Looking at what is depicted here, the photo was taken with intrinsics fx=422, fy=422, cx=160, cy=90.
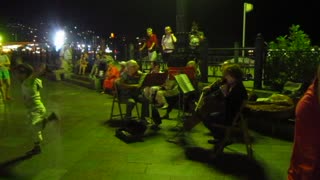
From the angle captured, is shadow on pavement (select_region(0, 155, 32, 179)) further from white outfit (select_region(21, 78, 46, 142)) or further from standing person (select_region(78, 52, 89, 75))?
standing person (select_region(78, 52, 89, 75))

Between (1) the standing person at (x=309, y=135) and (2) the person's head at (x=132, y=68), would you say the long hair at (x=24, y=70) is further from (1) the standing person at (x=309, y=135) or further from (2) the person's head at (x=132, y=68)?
(1) the standing person at (x=309, y=135)

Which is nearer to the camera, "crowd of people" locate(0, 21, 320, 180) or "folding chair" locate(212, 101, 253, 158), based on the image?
"crowd of people" locate(0, 21, 320, 180)

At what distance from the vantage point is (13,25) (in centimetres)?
6694

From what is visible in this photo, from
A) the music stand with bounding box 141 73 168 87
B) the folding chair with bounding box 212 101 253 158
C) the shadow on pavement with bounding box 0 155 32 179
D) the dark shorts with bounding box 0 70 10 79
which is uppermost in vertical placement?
the music stand with bounding box 141 73 168 87

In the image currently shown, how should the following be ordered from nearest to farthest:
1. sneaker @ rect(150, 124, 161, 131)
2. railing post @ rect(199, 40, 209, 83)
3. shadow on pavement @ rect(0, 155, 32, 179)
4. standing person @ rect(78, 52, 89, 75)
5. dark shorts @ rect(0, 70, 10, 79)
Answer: shadow on pavement @ rect(0, 155, 32, 179), sneaker @ rect(150, 124, 161, 131), railing post @ rect(199, 40, 209, 83), dark shorts @ rect(0, 70, 10, 79), standing person @ rect(78, 52, 89, 75)

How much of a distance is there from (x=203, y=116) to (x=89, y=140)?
82.1 inches

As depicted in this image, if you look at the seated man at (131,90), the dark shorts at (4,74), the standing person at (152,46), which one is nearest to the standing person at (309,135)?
the seated man at (131,90)

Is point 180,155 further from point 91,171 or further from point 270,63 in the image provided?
point 270,63

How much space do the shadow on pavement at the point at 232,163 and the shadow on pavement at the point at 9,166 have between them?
8.16ft

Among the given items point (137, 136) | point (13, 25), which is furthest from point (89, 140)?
point (13, 25)

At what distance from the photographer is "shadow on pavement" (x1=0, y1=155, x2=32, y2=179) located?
5.58 m

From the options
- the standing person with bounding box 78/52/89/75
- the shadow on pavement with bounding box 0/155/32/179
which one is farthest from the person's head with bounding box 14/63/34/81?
the standing person with bounding box 78/52/89/75

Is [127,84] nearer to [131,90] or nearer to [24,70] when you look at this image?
[131,90]

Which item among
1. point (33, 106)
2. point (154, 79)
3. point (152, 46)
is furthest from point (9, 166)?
point (152, 46)
